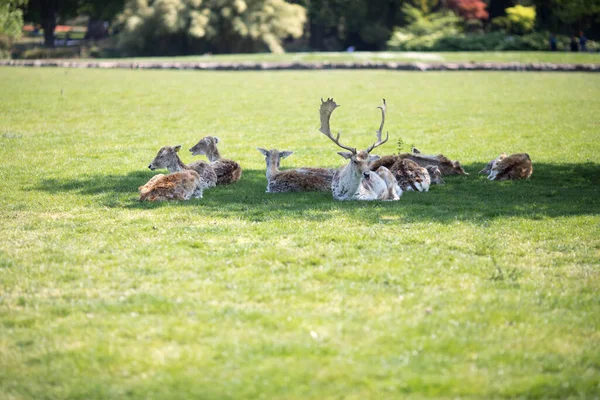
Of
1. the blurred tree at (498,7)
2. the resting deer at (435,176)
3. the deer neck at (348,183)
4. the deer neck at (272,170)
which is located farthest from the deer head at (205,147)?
the blurred tree at (498,7)

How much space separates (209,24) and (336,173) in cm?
4790

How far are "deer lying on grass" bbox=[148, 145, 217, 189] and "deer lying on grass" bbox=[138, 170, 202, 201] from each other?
0.65m

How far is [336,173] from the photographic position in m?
10.4

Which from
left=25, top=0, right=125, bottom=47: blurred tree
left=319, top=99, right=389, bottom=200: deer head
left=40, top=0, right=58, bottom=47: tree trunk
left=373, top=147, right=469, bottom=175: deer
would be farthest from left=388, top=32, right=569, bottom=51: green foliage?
left=319, top=99, right=389, bottom=200: deer head

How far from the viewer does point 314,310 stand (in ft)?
19.7

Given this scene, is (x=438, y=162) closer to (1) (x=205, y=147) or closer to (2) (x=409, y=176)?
(2) (x=409, y=176)

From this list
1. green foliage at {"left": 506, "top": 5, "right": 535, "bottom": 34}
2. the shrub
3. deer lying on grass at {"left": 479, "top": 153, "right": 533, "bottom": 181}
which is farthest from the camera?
green foliage at {"left": 506, "top": 5, "right": 535, "bottom": 34}

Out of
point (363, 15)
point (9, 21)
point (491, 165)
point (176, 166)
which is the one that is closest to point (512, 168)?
point (491, 165)

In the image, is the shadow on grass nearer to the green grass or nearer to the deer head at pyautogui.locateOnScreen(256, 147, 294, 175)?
the deer head at pyautogui.locateOnScreen(256, 147, 294, 175)

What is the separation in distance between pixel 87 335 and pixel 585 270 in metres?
4.72

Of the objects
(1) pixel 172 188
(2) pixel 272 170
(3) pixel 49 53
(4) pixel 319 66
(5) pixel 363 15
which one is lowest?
(1) pixel 172 188

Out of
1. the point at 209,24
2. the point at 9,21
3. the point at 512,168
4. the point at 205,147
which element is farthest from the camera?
the point at 209,24

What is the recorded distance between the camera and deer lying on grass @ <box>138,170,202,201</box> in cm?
988

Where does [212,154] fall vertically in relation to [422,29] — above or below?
below
